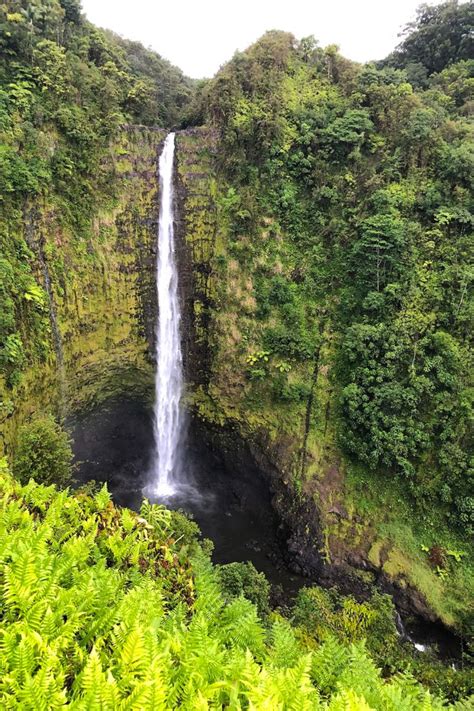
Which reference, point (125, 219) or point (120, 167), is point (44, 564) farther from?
point (120, 167)

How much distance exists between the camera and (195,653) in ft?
11.3

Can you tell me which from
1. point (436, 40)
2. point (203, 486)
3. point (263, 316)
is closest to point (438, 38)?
point (436, 40)

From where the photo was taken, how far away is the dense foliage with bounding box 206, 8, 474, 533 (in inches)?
571

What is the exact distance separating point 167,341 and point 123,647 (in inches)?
678

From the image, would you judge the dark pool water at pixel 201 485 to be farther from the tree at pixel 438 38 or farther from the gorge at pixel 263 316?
the tree at pixel 438 38

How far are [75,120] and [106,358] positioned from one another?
385 inches

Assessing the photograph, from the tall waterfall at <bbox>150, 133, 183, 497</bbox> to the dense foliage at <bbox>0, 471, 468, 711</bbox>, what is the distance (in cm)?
1422

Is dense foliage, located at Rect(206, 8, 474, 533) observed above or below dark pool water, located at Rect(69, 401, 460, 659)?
above

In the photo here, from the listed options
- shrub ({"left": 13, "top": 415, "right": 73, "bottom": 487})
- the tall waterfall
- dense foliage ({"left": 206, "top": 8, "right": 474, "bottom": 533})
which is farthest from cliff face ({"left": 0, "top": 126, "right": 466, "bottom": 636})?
shrub ({"left": 13, "top": 415, "right": 73, "bottom": 487})

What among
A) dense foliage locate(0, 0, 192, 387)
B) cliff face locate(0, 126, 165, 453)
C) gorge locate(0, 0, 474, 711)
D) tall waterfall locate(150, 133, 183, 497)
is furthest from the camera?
tall waterfall locate(150, 133, 183, 497)

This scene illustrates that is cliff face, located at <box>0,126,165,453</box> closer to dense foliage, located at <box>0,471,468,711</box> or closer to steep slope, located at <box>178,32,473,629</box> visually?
steep slope, located at <box>178,32,473,629</box>

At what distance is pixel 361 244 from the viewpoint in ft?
53.6

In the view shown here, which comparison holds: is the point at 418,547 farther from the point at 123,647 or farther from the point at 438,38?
the point at 438,38

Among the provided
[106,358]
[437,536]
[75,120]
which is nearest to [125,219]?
[75,120]
